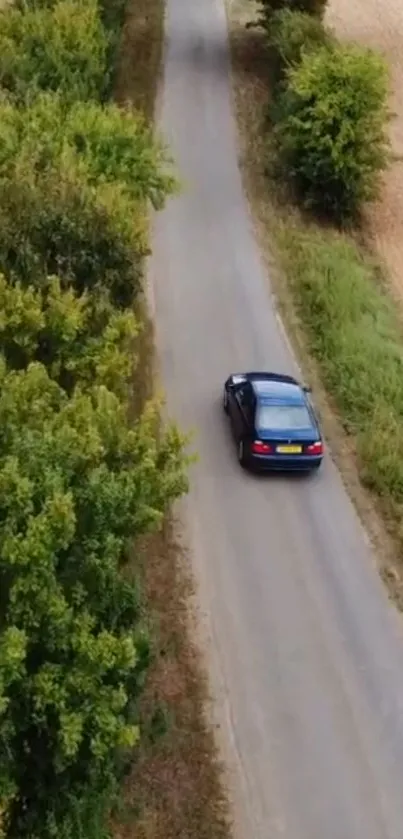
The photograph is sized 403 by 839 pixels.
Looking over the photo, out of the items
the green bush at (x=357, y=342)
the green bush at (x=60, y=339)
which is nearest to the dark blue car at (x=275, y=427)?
the green bush at (x=357, y=342)

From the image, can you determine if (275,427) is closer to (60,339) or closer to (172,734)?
(60,339)

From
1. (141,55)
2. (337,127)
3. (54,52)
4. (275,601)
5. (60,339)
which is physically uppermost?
(60,339)

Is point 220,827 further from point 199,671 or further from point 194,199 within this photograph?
point 194,199

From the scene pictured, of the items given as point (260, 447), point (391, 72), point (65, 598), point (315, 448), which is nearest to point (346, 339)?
point (315, 448)

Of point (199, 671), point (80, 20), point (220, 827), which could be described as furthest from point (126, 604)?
point (80, 20)

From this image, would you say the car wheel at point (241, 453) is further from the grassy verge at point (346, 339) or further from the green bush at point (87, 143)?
the green bush at point (87, 143)

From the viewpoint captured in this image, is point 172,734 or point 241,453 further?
point 241,453

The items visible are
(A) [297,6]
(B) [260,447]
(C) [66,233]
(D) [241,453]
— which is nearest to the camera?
(C) [66,233]
